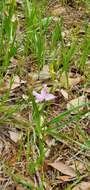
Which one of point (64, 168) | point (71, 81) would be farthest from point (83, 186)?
point (71, 81)

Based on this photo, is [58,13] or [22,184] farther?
[58,13]

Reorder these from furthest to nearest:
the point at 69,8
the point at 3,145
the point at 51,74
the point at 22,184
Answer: the point at 69,8, the point at 51,74, the point at 3,145, the point at 22,184

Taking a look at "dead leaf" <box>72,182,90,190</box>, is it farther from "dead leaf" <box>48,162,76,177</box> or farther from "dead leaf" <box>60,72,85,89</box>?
"dead leaf" <box>60,72,85,89</box>

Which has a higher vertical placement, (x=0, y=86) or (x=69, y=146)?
(x=0, y=86)

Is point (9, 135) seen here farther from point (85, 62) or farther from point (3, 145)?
point (85, 62)

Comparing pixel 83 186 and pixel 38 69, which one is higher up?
pixel 38 69

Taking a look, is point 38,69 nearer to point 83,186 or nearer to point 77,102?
point 77,102

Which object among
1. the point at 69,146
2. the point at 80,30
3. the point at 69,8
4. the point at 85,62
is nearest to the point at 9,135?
the point at 69,146
